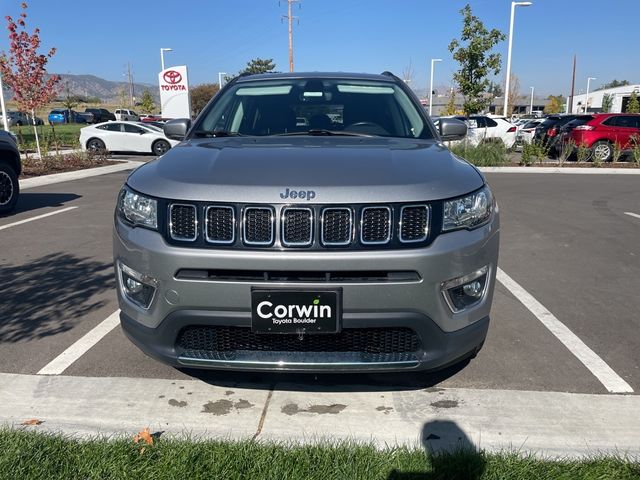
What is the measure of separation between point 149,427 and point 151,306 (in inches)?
25.6

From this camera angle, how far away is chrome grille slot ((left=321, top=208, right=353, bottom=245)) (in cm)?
235

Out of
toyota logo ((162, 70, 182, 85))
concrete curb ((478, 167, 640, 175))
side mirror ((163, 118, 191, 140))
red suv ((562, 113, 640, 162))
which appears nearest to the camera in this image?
side mirror ((163, 118, 191, 140))

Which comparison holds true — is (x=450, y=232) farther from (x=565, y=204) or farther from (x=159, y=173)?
(x=565, y=204)

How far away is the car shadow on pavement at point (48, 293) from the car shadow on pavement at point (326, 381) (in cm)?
139

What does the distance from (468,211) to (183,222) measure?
1.37 metres

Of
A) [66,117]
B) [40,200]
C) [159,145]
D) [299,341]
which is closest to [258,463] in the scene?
[299,341]

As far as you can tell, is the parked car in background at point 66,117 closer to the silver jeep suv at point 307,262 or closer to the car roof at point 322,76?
the car roof at point 322,76

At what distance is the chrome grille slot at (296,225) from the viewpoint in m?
2.35

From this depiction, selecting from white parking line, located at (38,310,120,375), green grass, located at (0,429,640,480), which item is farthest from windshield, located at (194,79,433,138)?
green grass, located at (0,429,640,480)

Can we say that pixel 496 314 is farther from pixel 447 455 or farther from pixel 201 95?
pixel 201 95

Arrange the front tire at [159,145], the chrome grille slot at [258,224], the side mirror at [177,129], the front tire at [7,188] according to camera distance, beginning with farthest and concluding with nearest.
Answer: the front tire at [159,145]
the front tire at [7,188]
the side mirror at [177,129]
the chrome grille slot at [258,224]

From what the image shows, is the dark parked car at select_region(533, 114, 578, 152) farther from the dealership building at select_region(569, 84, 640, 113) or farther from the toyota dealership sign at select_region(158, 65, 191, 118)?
the dealership building at select_region(569, 84, 640, 113)

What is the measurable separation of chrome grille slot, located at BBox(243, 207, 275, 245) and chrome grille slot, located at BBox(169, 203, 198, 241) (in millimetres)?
243

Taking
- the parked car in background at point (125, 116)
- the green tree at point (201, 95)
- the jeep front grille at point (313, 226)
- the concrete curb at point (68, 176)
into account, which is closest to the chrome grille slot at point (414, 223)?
the jeep front grille at point (313, 226)
